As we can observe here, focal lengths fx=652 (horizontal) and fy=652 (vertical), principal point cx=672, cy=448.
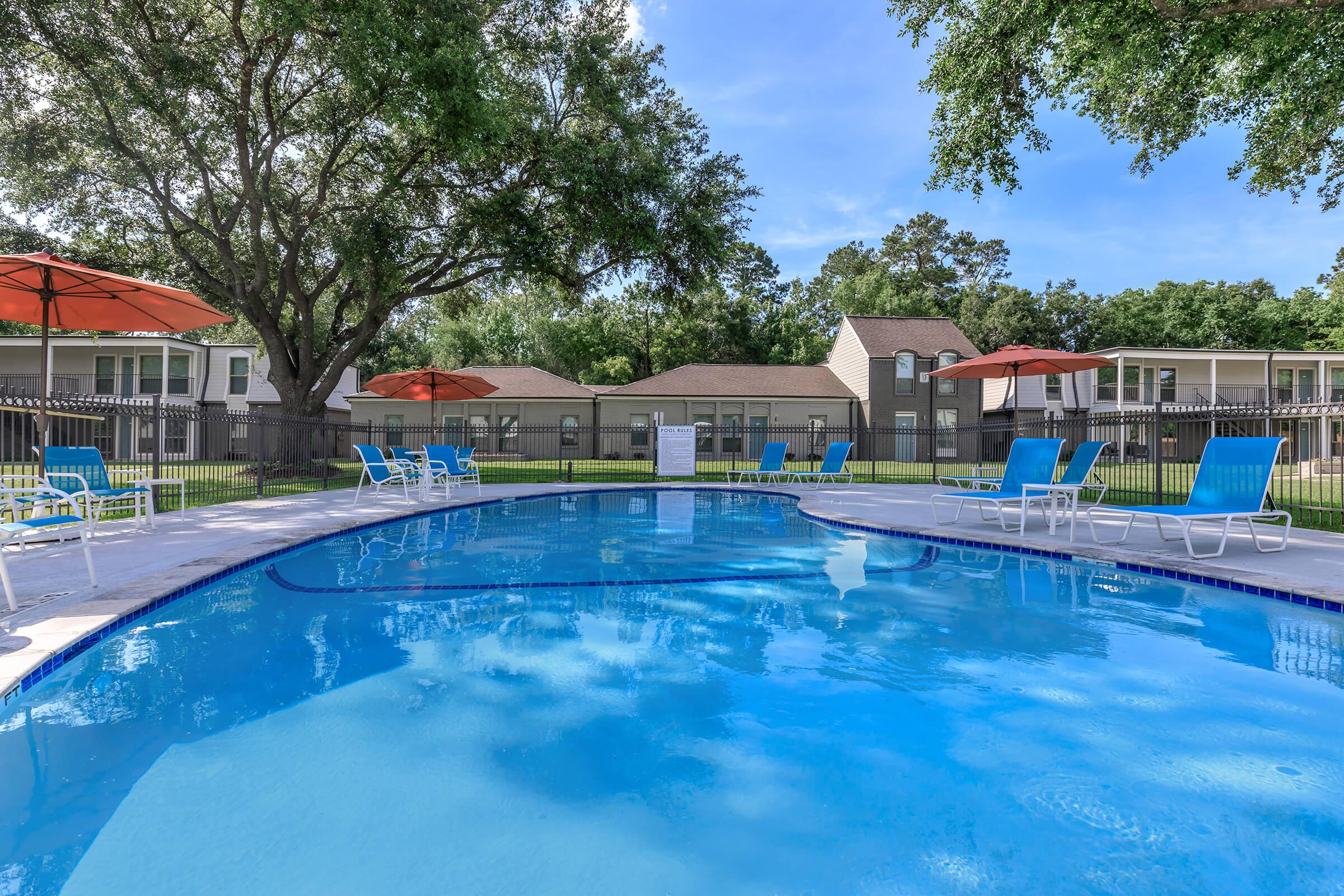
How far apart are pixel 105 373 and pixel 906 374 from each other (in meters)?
34.2

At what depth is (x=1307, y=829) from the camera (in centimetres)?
210

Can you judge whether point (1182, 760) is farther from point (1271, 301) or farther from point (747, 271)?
point (1271, 301)

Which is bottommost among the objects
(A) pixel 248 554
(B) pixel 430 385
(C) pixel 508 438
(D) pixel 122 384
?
(A) pixel 248 554

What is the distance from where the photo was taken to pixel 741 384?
29.9 m

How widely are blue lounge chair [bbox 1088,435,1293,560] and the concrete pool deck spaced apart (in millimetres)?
320

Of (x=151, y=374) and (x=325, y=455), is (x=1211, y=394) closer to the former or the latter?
(x=325, y=455)

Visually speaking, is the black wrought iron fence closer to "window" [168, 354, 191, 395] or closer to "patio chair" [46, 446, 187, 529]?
"patio chair" [46, 446, 187, 529]

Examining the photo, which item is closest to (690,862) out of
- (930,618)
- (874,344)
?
(930,618)

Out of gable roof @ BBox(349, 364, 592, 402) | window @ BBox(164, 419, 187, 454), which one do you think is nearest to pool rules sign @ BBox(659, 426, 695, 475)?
gable roof @ BBox(349, 364, 592, 402)

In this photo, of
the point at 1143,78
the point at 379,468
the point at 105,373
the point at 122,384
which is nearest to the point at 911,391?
the point at 1143,78

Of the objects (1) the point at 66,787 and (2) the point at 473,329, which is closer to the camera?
(1) the point at 66,787

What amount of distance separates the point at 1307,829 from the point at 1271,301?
4991 cm

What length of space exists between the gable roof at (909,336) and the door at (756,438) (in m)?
5.39

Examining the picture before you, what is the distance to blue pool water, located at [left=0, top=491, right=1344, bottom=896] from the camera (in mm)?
1949
